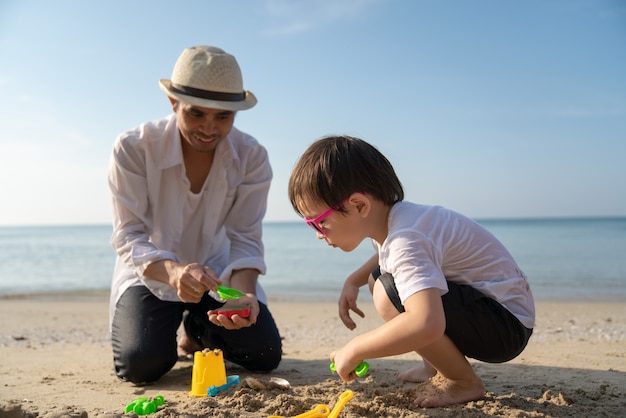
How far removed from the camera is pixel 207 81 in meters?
3.02

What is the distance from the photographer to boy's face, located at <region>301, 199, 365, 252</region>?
2137 mm

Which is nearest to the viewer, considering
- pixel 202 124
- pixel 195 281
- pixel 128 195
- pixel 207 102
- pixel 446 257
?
pixel 446 257

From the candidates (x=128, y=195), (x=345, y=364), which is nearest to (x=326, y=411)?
(x=345, y=364)

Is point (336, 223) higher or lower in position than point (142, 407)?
higher

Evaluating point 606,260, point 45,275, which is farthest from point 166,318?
point 606,260

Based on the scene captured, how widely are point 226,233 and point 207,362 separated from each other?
1.12 metres

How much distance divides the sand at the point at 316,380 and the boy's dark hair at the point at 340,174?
878mm

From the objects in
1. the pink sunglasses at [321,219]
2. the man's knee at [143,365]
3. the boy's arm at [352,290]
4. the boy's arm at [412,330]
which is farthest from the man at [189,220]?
the boy's arm at [412,330]

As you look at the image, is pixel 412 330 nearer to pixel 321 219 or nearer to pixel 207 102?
pixel 321 219

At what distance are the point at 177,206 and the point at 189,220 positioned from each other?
150 mm

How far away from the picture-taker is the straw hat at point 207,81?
3002 millimetres

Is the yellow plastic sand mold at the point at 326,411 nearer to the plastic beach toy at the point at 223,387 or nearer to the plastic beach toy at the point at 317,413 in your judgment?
the plastic beach toy at the point at 317,413

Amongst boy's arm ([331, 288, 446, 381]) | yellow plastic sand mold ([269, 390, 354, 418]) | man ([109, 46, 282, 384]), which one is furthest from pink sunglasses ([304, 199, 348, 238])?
man ([109, 46, 282, 384])

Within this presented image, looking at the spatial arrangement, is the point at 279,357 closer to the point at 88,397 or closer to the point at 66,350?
the point at 88,397
